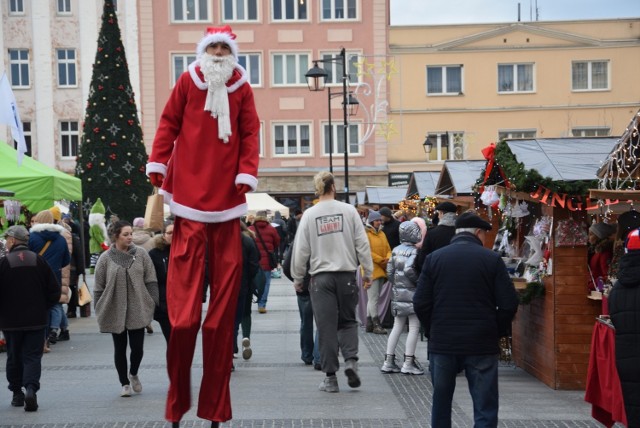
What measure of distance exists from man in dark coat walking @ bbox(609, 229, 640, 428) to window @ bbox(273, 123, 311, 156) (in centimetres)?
4185

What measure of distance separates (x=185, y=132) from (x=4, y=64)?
43.2m

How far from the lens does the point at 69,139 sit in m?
48.6

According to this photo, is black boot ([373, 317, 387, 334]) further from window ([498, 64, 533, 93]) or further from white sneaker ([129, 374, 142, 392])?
window ([498, 64, 533, 93])

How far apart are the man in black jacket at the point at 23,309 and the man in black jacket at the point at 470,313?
3952mm

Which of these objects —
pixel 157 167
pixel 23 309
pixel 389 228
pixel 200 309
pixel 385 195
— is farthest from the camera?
pixel 385 195

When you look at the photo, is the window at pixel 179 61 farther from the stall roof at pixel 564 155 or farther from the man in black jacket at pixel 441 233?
the man in black jacket at pixel 441 233

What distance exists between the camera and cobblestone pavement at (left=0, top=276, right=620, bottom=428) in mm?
8484

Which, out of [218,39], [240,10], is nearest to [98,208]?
[218,39]

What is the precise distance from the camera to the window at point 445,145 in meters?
47.7

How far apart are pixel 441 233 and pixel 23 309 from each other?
4437mm

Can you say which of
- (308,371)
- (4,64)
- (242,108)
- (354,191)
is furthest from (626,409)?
(4,64)

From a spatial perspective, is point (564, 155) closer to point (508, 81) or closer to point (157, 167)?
point (157, 167)

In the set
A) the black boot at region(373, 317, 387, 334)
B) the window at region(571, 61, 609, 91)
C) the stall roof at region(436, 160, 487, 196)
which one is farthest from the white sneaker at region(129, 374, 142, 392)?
the window at region(571, 61, 609, 91)

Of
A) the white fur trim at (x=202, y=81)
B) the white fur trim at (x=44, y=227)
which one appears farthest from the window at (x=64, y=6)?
the white fur trim at (x=202, y=81)
